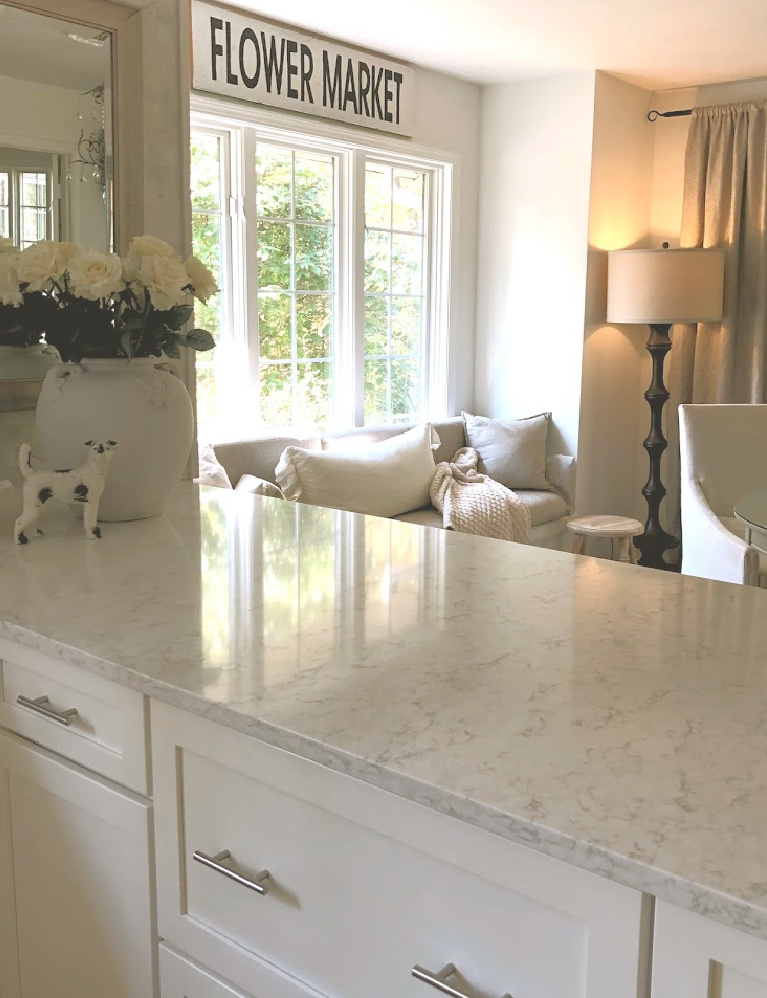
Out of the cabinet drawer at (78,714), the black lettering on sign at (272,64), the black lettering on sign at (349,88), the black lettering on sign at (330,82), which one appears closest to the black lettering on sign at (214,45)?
the black lettering on sign at (272,64)

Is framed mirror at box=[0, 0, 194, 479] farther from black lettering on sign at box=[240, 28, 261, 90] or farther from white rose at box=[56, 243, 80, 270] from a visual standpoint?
black lettering on sign at box=[240, 28, 261, 90]

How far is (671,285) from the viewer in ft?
15.3

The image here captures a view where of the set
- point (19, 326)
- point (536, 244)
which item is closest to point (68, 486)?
point (19, 326)

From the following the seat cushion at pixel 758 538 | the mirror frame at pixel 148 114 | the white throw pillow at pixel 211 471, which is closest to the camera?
the mirror frame at pixel 148 114

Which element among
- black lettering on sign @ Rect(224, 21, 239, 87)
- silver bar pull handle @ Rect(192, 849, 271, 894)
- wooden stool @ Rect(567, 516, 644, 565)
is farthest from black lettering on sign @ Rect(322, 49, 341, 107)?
silver bar pull handle @ Rect(192, 849, 271, 894)

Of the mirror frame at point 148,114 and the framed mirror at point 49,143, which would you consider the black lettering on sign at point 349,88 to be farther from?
the framed mirror at point 49,143

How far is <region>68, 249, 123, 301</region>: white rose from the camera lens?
155 centimetres

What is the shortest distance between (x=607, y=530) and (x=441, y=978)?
12.7ft

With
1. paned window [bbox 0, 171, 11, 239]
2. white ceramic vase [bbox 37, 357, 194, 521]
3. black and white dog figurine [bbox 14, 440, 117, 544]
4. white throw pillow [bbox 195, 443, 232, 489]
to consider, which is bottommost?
white throw pillow [bbox 195, 443, 232, 489]

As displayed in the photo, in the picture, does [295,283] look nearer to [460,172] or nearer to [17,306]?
[460,172]

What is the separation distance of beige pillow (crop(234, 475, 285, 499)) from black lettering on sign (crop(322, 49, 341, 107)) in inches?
69.0

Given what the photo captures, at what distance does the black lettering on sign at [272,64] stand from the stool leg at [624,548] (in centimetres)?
260

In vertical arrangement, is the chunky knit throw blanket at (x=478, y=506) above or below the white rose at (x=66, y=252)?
below

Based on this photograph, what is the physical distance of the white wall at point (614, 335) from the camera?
4.94 m
